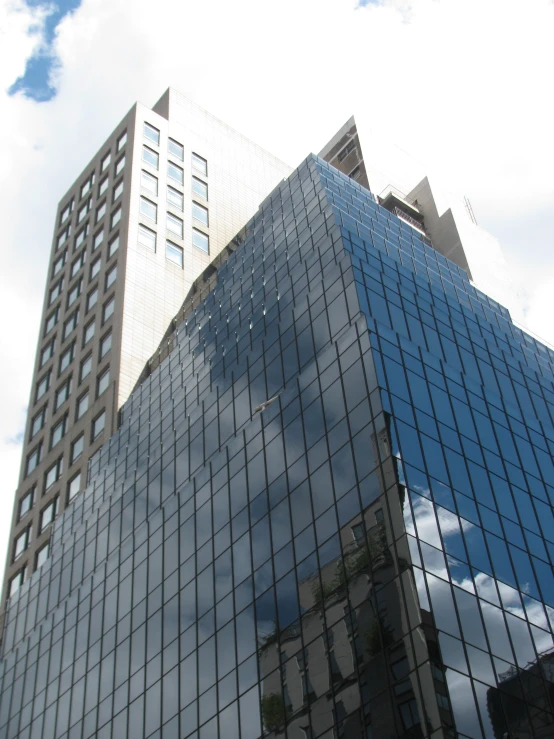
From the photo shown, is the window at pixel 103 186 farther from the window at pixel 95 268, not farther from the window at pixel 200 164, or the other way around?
the window at pixel 95 268

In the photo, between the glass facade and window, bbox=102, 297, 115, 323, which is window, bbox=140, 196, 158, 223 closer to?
window, bbox=102, 297, 115, 323

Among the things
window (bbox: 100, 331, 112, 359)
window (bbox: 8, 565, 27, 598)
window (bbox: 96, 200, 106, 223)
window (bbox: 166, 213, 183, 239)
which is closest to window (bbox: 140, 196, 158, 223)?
window (bbox: 166, 213, 183, 239)

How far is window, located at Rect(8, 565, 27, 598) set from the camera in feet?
A: 228

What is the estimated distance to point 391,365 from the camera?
43.2 meters

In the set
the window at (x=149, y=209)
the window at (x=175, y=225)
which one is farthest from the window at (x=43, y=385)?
the window at (x=175, y=225)

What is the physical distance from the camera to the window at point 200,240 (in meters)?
87.7

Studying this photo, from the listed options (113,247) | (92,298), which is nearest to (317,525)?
(92,298)

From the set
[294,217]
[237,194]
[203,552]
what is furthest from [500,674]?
[237,194]

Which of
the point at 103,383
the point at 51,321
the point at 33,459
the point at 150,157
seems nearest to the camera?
the point at 103,383

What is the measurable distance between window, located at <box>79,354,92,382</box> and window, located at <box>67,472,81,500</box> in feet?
34.2

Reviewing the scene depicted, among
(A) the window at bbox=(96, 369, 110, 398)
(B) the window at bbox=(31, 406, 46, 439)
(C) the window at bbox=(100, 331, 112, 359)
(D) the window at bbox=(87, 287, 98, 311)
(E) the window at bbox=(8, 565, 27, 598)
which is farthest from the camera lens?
(D) the window at bbox=(87, 287, 98, 311)

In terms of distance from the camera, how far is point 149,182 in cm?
9006

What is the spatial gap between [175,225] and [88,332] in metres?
13.5

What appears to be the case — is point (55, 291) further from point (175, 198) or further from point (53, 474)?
point (53, 474)
